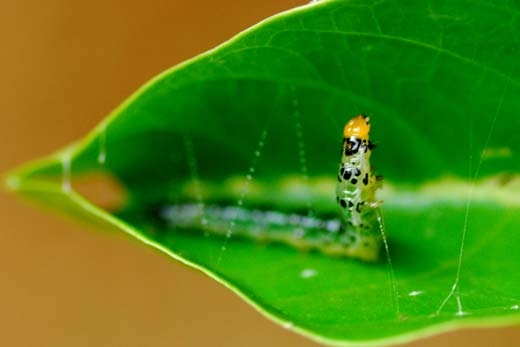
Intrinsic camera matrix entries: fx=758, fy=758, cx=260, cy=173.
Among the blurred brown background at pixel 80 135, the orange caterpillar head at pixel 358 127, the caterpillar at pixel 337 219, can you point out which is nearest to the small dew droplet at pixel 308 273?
the caterpillar at pixel 337 219

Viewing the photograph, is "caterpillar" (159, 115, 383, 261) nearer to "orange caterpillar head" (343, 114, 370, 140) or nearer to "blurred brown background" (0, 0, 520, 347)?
"orange caterpillar head" (343, 114, 370, 140)

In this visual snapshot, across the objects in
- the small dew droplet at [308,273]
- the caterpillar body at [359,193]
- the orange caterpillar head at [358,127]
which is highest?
the orange caterpillar head at [358,127]

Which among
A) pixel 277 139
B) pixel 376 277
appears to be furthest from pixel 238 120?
pixel 376 277

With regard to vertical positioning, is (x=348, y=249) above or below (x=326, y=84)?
below

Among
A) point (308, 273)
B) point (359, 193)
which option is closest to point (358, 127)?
point (359, 193)

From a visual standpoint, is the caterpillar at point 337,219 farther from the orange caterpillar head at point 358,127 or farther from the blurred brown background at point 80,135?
the blurred brown background at point 80,135

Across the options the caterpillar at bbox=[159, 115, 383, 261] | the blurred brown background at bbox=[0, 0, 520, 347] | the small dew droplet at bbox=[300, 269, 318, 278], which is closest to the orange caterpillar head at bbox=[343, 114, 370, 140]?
the caterpillar at bbox=[159, 115, 383, 261]

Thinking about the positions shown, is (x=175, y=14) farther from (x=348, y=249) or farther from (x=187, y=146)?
(x=348, y=249)
